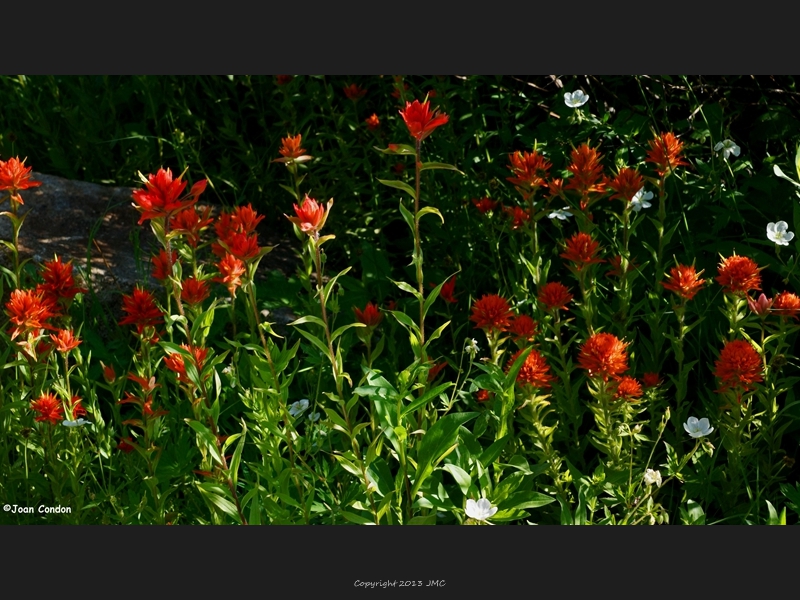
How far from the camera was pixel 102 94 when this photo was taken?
2.66m

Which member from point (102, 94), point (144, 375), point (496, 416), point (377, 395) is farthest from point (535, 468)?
point (102, 94)

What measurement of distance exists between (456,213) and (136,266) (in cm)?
92

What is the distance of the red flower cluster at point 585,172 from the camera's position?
80.1 inches

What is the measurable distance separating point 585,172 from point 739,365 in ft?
1.68

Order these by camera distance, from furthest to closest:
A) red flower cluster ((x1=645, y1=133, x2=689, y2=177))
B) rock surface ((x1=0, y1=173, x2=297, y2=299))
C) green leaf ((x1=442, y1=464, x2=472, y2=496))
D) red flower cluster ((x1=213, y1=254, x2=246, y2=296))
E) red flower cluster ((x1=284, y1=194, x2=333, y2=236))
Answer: rock surface ((x1=0, y1=173, x2=297, y2=299))
red flower cluster ((x1=645, y1=133, x2=689, y2=177))
red flower cluster ((x1=213, y1=254, x2=246, y2=296))
green leaf ((x1=442, y1=464, x2=472, y2=496))
red flower cluster ((x1=284, y1=194, x2=333, y2=236))

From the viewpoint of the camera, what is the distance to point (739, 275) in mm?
1899

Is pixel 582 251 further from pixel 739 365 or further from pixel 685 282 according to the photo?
pixel 739 365

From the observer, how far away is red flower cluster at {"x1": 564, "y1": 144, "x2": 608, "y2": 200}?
80.1 inches

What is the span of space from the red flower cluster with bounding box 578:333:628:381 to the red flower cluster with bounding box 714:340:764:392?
0.21 meters

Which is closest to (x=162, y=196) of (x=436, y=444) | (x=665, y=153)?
(x=436, y=444)

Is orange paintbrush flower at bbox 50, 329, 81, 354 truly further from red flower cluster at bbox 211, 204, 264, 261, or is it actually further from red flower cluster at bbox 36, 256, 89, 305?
red flower cluster at bbox 211, 204, 264, 261

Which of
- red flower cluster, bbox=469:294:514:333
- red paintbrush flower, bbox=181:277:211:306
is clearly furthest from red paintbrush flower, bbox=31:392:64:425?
red flower cluster, bbox=469:294:514:333

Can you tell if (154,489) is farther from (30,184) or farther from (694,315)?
(694,315)

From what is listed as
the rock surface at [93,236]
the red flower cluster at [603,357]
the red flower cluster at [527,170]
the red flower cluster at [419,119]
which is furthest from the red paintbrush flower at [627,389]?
the rock surface at [93,236]
